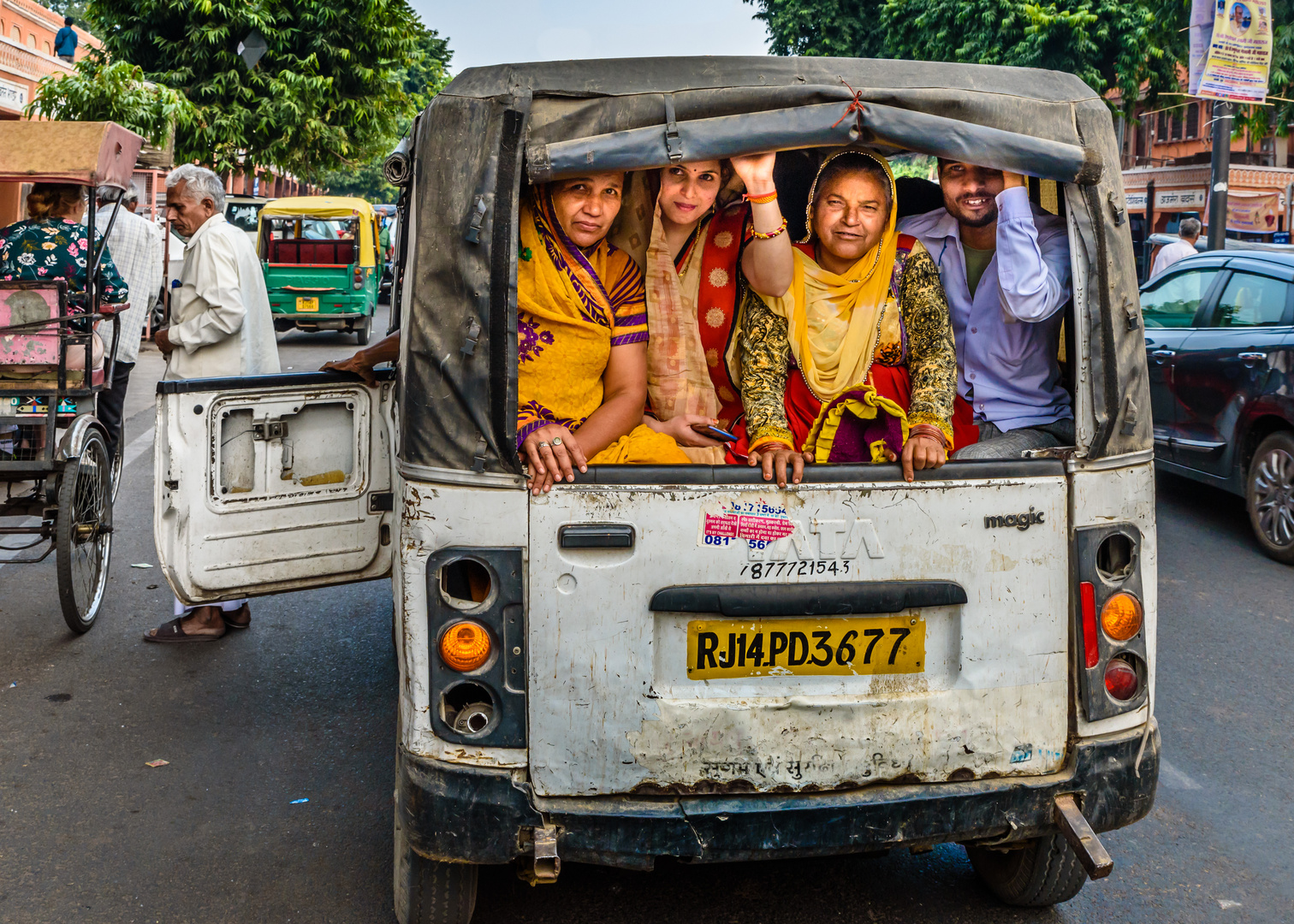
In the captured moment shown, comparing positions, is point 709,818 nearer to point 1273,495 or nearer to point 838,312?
point 838,312

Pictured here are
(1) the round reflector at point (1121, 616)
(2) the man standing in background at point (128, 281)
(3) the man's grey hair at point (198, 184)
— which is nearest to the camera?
(1) the round reflector at point (1121, 616)

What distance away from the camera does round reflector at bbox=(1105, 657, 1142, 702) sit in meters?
2.75

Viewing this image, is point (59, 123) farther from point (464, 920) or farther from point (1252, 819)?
point (1252, 819)

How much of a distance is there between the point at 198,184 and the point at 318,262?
1468 cm

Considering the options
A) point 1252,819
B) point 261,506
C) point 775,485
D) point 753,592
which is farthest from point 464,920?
point 1252,819

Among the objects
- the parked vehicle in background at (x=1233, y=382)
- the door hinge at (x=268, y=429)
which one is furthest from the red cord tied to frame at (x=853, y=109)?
the parked vehicle in background at (x=1233, y=382)

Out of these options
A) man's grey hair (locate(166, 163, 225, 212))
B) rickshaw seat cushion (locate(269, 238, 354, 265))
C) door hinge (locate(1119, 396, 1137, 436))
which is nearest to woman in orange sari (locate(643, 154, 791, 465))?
door hinge (locate(1119, 396, 1137, 436))

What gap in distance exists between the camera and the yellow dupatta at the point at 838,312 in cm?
324

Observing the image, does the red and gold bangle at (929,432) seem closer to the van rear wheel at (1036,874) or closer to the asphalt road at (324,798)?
the van rear wheel at (1036,874)

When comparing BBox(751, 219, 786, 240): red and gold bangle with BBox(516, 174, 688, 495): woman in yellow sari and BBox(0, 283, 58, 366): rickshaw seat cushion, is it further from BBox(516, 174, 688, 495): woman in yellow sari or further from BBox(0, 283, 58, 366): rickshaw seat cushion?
BBox(0, 283, 58, 366): rickshaw seat cushion

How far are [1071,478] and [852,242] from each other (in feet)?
3.10

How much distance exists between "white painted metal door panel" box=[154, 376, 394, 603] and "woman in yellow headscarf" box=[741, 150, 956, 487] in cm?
136

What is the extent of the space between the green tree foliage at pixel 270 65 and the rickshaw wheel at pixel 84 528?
18.3 meters

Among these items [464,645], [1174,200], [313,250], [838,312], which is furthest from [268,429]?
[1174,200]
